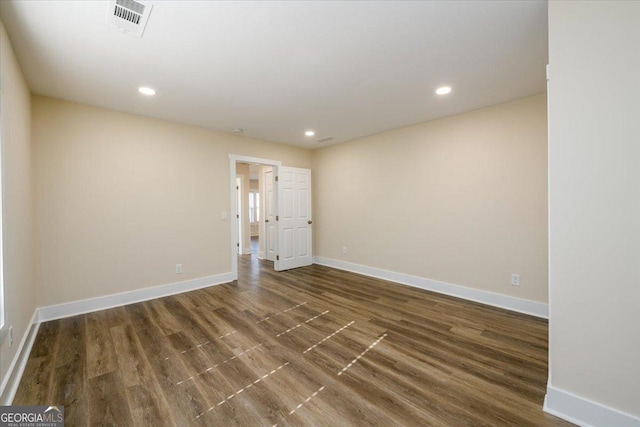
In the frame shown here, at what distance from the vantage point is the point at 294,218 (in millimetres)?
5301

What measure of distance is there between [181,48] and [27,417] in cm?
272

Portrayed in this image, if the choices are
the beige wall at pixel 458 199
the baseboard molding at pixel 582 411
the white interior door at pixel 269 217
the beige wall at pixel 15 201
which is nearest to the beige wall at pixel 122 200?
the beige wall at pixel 15 201

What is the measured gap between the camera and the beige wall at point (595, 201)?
1.31 m

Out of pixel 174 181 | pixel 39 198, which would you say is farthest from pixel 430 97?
pixel 39 198

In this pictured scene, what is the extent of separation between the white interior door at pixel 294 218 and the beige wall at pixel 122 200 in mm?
1097

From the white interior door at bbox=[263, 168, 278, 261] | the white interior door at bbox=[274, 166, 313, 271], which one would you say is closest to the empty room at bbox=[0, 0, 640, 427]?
the white interior door at bbox=[274, 166, 313, 271]

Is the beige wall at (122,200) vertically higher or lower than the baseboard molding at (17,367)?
higher

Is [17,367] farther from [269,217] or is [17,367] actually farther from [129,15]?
[269,217]

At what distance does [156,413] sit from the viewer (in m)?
1.56

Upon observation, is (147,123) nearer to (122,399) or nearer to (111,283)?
(111,283)

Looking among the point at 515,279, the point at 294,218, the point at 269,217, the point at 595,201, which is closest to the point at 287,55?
the point at 595,201

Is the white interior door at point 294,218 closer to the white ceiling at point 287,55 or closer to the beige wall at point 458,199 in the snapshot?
the beige wall at point 458,199

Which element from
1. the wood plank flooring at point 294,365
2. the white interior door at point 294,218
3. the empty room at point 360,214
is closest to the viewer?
the empty room at point 360,214

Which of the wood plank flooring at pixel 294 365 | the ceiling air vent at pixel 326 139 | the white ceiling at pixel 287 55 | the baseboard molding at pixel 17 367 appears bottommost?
the wood plank flooring at pixel 294 365
